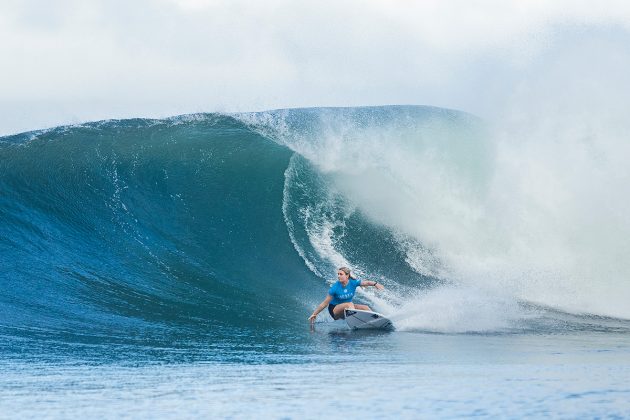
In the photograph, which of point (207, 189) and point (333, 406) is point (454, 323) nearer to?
point (333, 406)

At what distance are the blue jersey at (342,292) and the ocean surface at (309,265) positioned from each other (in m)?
0.48

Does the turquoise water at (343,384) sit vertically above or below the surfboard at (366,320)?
below

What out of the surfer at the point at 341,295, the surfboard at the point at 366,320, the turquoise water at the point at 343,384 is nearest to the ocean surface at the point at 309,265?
the turquoise water at the point at 343,384

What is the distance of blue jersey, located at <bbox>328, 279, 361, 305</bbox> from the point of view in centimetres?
1095

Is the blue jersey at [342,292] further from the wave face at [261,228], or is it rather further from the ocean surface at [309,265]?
the wave face at [261,228]

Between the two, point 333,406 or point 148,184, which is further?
point 148,184

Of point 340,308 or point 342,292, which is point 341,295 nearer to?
point 342,292

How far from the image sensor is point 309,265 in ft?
46.3

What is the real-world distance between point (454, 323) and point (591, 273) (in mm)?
5365

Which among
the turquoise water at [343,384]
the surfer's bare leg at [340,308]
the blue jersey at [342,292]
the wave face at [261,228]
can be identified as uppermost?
the wave face at [261,228]

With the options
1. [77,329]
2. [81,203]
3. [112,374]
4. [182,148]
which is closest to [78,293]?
[77,329]

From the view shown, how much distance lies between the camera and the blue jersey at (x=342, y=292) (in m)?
10.9

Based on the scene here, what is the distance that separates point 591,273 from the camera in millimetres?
14984

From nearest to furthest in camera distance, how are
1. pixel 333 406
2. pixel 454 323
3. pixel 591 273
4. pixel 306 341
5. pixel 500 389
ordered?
pixel 333 406 < pixel 500 389 < pixel 306 341 < pixel 454 323 < pixel 591 273
